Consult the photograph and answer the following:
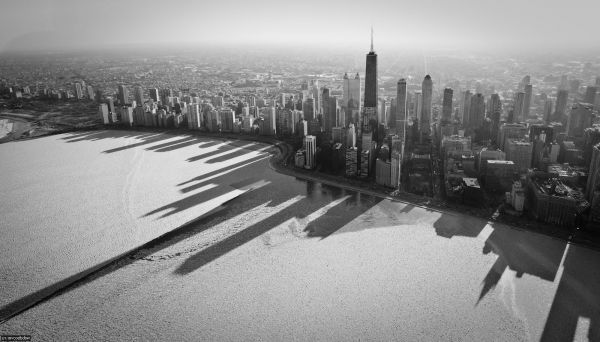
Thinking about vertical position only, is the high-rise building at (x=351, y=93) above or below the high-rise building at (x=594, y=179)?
above

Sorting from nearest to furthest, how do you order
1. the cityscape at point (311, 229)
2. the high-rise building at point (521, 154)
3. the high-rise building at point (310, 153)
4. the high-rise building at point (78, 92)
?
1. the cityscape at point (311, 229)
2. the high-rise building at point (521, 154)
3. the high-rise building at point (310, 153)
4. the high-rise building at point (78, 92)

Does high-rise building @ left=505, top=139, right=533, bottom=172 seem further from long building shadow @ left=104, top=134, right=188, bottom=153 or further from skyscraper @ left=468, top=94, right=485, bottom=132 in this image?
long building shadow @ left=104, top=134, right=188, bottom=153

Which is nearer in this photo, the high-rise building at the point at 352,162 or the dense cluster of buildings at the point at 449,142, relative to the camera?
the dense cluster of buildings at the point at 449,142

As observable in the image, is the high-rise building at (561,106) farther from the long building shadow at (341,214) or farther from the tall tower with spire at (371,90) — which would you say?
the long building shadow at (341,214)

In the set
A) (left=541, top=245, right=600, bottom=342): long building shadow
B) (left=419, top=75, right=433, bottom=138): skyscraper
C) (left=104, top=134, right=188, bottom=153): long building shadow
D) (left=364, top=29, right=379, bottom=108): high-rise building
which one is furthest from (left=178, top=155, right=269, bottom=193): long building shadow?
(left=541, top=245, right=600, bottom=342): long building shadow

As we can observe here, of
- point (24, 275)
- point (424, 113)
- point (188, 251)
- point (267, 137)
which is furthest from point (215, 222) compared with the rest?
point (424, 113)

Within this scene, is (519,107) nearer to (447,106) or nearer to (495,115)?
(495,115)

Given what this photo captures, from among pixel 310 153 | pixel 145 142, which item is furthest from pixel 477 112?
pixel 145 142

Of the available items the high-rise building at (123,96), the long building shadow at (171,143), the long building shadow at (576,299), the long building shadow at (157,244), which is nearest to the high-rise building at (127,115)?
the long building shadow at (171,143)
